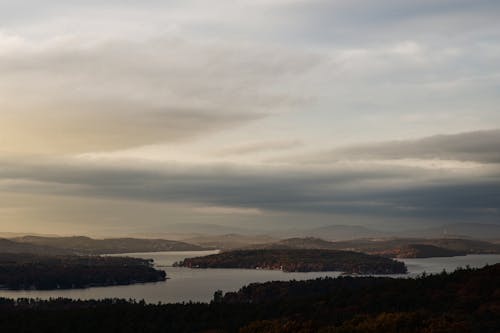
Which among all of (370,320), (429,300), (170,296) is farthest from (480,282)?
(170,296)

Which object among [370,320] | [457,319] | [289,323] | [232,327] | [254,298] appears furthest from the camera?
[254,298]

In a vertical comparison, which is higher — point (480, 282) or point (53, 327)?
point (480, 282)

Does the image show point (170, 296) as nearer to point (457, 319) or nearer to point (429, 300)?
point (429, 300)

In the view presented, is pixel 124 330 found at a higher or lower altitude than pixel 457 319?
lower

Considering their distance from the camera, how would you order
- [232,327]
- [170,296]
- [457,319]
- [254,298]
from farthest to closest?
[170,296], [254,298], [232,327], [457,319]

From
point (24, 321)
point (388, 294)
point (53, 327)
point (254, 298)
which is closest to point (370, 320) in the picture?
point (388, 294)

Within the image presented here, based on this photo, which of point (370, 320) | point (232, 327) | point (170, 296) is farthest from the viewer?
point (170, 296)

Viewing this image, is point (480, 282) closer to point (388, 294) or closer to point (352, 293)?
point (388, 294)

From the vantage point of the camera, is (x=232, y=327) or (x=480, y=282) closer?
(x=232, y=327)

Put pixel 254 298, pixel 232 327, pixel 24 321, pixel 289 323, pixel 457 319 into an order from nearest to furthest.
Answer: pixel 457 319 → pixel 289 323 → pixel 232 327 → pixel 24 321 → pixel 254 298
